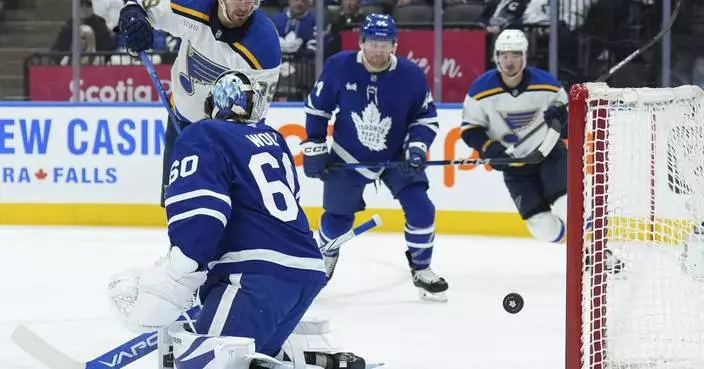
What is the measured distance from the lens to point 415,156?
4621 mm

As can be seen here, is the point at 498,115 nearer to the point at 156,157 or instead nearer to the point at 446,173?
the point at 446,173

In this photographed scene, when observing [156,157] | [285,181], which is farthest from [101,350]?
[156,157]

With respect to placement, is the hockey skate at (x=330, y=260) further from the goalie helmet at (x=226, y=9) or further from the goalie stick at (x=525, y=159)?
the goalie helmet at (x=226, y=9)

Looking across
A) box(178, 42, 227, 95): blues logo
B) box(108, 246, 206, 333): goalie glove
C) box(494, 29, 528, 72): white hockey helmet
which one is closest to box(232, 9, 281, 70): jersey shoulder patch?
box(178, 42, 227, 95): blues logo

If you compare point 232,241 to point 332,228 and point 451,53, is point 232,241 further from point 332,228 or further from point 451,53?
point 451,53

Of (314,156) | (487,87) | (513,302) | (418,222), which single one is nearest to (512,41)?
(487,87)

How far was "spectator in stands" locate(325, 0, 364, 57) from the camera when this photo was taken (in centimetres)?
692

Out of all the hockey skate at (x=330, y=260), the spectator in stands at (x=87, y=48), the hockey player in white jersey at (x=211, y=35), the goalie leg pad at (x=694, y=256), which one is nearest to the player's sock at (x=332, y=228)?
the hockey skate at (x=330, y=260)

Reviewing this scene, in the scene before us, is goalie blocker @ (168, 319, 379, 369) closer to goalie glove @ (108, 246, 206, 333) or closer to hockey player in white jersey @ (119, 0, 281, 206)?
goalie glove @ (108, 246, 206, 333)

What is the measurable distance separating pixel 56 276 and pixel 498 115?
200 cm

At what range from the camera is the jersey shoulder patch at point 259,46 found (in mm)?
3887

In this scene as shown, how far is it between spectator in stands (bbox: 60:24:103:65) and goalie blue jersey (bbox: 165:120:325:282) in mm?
4517

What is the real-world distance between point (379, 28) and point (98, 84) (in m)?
3.03

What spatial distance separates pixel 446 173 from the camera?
6.75 metres
